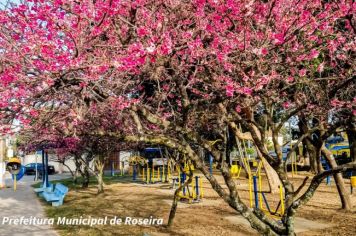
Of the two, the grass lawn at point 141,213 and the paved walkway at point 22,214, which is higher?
the grass lawn at point 141,213

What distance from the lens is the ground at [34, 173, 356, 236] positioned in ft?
29.9

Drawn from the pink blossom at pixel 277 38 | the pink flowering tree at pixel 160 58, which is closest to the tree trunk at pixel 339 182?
the pink flowering tree at pixel 160 58

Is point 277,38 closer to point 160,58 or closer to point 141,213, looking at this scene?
point 160,58

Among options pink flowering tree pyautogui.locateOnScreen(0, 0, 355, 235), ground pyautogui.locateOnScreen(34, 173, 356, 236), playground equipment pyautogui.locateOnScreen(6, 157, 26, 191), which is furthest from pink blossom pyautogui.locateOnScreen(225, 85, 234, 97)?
playground equipment pyautogui.locateOnScreen(6, 157, 26, 191)

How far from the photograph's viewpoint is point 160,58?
19.6ft

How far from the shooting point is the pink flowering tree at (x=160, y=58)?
17.5 feet

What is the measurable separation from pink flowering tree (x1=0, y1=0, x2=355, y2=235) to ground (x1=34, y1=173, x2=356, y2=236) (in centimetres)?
336

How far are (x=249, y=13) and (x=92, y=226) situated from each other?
23.3 feet

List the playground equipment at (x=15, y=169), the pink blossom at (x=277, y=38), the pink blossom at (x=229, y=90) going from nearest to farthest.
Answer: the pink blossom at (x=277, y=38) → the pink blossom at (x=229, y=90) → the playground equipment at (x=15, y=169)

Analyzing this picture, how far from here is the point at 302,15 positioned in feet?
23.0

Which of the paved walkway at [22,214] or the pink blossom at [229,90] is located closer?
the pink blossom at [229,90]

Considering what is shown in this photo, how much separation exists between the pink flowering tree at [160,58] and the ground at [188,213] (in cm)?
336

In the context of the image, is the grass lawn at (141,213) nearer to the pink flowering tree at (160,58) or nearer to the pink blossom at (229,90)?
the pink flowering tree at (160,58)

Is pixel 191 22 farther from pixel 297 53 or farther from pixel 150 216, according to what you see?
pixel 150 216
